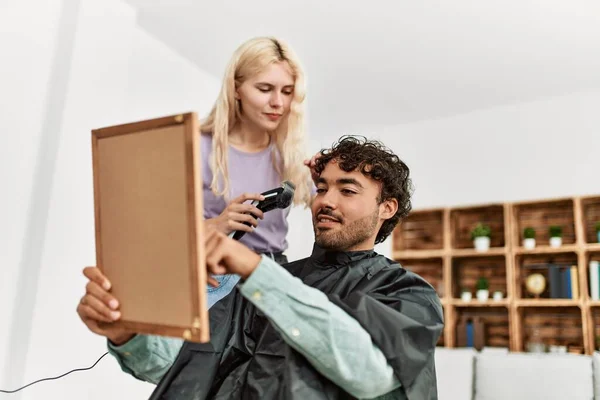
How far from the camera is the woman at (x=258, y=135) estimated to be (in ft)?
6.45

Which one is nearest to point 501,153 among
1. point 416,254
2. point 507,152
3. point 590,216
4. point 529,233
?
point 507,152

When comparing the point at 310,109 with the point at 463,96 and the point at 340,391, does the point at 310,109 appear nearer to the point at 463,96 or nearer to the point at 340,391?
the point at 463,96

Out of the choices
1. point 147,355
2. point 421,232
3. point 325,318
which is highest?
A: point 421,232

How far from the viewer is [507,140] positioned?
15.6 ft

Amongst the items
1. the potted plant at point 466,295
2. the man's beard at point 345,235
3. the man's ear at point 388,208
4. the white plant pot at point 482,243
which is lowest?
the potted plant at point 466,295

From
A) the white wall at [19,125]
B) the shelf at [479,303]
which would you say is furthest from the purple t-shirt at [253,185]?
the shelf at [479,303]

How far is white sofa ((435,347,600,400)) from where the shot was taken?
10.9 ft

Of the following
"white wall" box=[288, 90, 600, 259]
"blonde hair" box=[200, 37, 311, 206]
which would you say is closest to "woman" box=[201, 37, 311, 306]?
"blonde hair" box=[200, 37, 311, 206]

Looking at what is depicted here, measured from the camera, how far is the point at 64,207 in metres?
2.73

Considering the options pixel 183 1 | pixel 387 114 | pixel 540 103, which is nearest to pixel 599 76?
pixel 540 103

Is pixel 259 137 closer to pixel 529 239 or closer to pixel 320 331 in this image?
pixel 320 331

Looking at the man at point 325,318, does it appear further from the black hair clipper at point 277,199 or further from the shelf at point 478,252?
the shelf at point 478,252

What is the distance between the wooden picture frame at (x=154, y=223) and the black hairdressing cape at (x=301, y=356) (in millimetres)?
345

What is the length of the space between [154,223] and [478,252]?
400 cm
